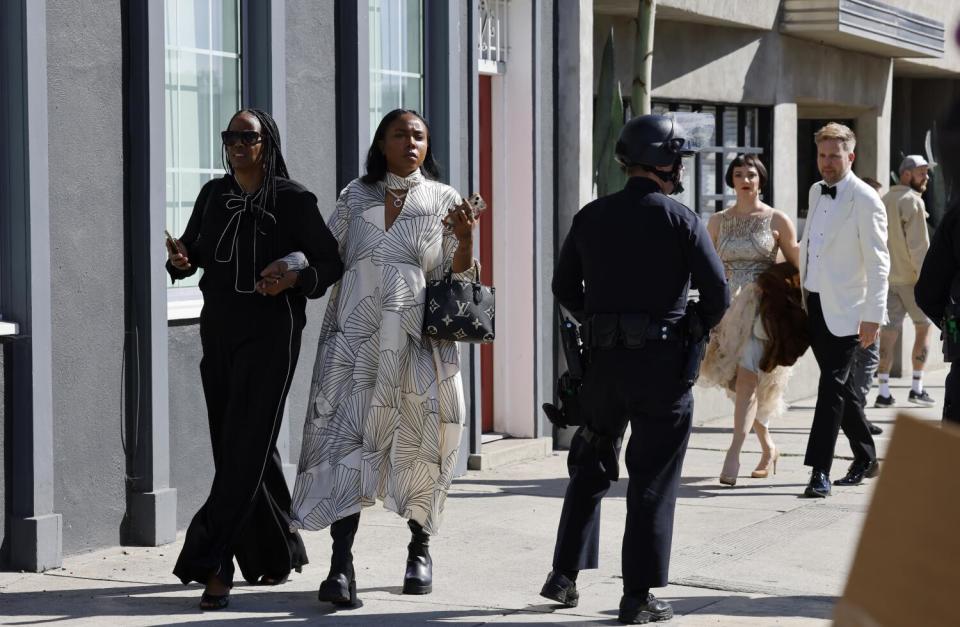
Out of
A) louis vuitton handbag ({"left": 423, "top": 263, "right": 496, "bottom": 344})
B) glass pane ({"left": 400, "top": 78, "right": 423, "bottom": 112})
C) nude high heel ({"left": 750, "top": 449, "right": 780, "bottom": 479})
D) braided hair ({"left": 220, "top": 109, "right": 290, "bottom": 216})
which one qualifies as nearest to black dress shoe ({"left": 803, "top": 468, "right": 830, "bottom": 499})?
nude high heel ({"left": 750, "top": 449, "right": 780, "bottom": 479})

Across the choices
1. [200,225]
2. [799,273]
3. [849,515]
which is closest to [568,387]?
[200,225]

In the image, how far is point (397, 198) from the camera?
6.30 meters

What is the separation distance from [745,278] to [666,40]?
3.70m

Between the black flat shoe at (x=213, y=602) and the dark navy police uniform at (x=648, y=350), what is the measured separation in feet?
4.56

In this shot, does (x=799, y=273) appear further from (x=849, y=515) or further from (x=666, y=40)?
(x=666, y=40)

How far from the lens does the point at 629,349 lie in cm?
586

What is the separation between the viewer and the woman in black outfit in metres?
6.07

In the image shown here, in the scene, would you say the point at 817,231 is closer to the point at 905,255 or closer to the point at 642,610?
the point at 642,610

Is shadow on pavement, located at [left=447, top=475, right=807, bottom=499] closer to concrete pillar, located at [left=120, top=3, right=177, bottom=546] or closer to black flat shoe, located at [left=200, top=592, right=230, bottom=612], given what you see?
concrete pillar, located at [left=120, top=3, right=177, bottom=546]

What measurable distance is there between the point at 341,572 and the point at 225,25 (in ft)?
10.3

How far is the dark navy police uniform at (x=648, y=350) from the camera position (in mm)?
5832

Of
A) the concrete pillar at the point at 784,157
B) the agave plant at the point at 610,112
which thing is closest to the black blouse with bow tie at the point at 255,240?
the agave plant at the point at 610,112

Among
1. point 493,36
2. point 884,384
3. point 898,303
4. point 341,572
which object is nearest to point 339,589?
point 341,572

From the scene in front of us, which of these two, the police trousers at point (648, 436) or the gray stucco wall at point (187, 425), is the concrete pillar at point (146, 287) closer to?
the gray stucco wall at point (187, 425)
